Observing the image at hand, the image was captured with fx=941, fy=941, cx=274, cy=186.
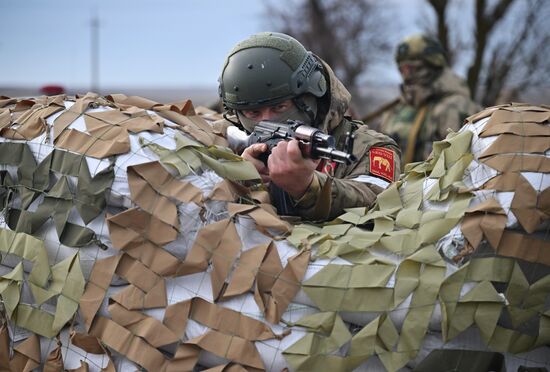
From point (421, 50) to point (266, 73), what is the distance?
15.0 ft

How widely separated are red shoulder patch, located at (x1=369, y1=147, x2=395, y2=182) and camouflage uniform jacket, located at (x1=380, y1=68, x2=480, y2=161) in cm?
358

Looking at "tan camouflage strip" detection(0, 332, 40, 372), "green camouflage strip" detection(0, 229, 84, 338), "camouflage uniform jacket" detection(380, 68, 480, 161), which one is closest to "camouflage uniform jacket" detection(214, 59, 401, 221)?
"green camouflage strip" detection(0, 229, 84, 338)

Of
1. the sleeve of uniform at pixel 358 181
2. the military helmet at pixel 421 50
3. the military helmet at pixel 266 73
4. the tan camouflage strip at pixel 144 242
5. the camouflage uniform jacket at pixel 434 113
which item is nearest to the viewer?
the tan camouflage strip at pixel 144 242

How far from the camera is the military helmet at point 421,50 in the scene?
771cm

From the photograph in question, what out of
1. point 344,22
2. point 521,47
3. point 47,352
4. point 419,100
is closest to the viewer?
point 47,352

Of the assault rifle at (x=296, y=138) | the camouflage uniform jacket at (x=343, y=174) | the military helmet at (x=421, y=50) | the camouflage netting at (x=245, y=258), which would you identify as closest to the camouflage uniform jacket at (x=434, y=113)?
the military helmet at (x=421, y=50)

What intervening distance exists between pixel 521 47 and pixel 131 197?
331 inches

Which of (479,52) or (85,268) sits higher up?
(85,268)

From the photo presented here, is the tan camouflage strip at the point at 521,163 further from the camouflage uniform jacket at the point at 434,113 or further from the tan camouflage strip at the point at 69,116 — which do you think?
the camouflage uniform jacket at the point at 434,113

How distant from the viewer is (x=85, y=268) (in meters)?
2.84

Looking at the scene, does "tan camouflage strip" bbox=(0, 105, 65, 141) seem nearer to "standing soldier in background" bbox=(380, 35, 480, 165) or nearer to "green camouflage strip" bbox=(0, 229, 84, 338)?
"green camouflage strip" bbox=(0, 229, 84, 338)

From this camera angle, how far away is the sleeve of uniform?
3125 mm

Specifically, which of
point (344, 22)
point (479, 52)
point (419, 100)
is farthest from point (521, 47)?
point (344, 22)

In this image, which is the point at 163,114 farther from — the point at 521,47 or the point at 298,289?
the point at 521,47
